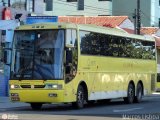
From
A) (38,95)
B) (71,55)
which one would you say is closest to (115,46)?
(71,55)

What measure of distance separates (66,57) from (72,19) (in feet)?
134

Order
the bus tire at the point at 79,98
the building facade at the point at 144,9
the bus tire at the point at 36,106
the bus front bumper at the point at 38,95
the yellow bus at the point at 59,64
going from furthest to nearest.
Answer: the building facade at the point at 144,9 → the bus tire at the point at 36,106 → the bus tire at the point at 79,98 → the yellow bus at the point at 59,64 → the bus front bumper at the point at 38,95

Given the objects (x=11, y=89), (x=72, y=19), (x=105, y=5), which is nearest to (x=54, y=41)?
(x=11, y=89)

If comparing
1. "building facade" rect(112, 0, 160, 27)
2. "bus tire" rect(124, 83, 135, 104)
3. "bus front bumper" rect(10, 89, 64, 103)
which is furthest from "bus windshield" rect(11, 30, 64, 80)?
"building facade" rect(112, 0, 160, 27)

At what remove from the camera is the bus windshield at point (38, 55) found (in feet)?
69.9

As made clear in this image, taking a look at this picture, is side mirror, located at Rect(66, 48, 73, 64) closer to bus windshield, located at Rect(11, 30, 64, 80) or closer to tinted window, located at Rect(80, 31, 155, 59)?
bus windshield, located at Rect(11, 30, 64, 80)

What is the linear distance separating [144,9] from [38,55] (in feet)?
178

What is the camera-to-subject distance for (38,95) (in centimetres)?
2134

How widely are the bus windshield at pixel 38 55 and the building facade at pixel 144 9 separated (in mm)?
53081

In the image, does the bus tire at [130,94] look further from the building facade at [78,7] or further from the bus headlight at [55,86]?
the building facade at [78,7]

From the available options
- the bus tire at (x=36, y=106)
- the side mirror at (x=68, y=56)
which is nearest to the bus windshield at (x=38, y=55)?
the side mirror at (x=68, y=56)

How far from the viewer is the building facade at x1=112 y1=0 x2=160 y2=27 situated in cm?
7431

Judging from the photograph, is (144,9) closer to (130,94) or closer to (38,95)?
(130,94)

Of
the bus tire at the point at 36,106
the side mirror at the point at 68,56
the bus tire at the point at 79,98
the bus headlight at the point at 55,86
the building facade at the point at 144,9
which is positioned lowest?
the bus tire at the point at 36,106
